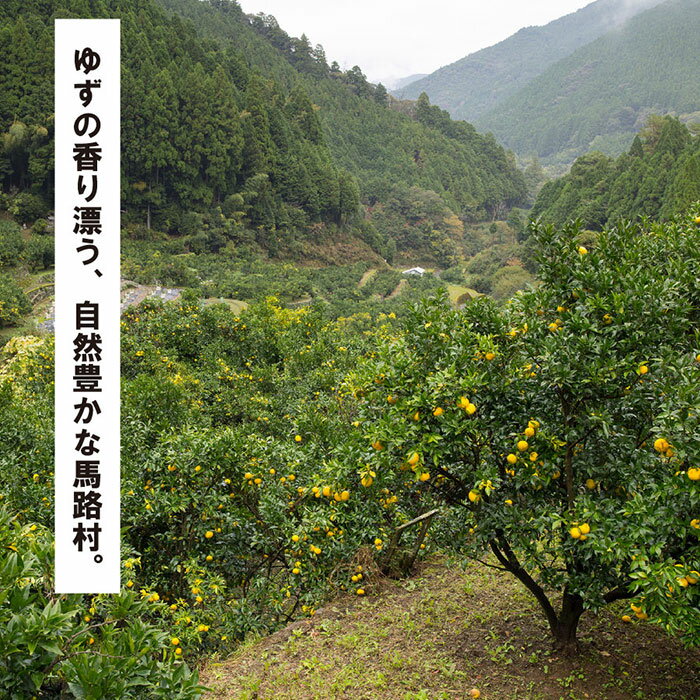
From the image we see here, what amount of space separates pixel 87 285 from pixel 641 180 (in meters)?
31.6

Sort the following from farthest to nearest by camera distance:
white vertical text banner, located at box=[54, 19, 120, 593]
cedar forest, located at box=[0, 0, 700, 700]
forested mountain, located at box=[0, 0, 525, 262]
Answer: forested mountain, located at box=[0, 0, 525, 262] < white vertical text banner, located at box=[54, 19, 120, 593] < cedar forest, located at box=[0, 0, 700, 700]

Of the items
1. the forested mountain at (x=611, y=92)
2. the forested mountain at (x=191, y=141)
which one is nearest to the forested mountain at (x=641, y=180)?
the forested mountain at (x=191, y=141)

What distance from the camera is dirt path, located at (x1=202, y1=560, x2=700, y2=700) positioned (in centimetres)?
301

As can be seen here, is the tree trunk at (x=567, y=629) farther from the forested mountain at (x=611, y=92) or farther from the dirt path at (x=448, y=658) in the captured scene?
the forested mountain at (x=611, y=92)

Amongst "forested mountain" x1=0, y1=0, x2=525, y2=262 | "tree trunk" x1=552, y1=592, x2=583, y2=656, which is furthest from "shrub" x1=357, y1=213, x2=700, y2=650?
"forested mountain" x1=0, y1=0, x2=525, y2=262

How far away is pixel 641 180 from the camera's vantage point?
28297 millimetres

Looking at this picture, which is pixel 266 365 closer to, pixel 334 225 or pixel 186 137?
pixel 186 137

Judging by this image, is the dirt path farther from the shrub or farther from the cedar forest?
the shrub

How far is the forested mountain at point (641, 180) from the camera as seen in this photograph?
23125 mm

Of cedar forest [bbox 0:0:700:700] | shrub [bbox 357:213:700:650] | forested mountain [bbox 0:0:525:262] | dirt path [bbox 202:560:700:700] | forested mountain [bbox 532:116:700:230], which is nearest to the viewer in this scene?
cedar forest [bbox 0:0:700:700]

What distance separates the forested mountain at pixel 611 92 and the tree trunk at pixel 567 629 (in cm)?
9858

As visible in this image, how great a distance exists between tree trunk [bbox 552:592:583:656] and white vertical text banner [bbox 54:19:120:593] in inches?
96.3

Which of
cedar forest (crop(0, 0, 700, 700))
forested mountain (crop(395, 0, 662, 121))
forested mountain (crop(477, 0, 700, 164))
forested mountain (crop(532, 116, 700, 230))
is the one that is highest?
forested mountain (crop(395, 0, 662, 121))

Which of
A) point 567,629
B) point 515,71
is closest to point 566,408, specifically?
point 567,629
